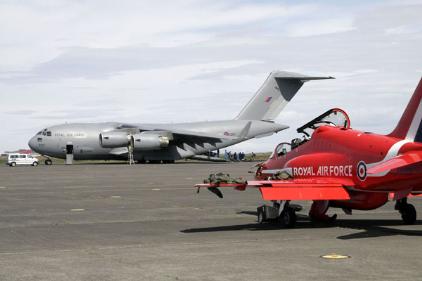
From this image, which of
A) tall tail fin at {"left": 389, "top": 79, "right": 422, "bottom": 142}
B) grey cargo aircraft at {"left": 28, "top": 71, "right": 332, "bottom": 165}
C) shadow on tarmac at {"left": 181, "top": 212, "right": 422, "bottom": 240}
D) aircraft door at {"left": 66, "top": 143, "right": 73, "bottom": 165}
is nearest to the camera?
shadow on tarmac at {"left": 181, "top": 212, "right": 422, "bottom": 240}

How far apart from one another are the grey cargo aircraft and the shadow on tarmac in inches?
2046

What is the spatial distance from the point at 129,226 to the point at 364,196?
243 inches

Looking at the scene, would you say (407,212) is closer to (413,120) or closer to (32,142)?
(413,120)

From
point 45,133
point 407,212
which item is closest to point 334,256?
point 407,212

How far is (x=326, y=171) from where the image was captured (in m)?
18.0

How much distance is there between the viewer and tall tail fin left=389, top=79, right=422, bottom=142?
635 inches

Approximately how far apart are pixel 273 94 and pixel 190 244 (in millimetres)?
61641

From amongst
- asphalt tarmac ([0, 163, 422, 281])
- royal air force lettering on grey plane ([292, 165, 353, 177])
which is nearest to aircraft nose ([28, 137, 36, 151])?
asphalt tarmac ([0, 163, 422, 281])

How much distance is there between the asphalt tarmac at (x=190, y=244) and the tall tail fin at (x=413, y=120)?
2.28 metres

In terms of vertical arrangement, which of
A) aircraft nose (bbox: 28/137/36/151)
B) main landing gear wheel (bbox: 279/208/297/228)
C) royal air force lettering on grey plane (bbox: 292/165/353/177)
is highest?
aircraft nose (bbox: 28/137/36/151)

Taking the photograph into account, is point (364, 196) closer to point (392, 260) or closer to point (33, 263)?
point (392, 260)

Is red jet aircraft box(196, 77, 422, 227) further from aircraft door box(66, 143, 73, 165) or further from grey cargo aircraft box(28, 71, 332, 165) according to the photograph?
aircraft door box(66, 143, 73, 165)

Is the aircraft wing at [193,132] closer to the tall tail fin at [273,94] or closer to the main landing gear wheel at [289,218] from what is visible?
the tall tail fin at [273,94]

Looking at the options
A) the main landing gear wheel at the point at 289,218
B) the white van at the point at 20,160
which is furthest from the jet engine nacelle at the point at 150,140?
the main landing gear wheel at the point at 289,218
